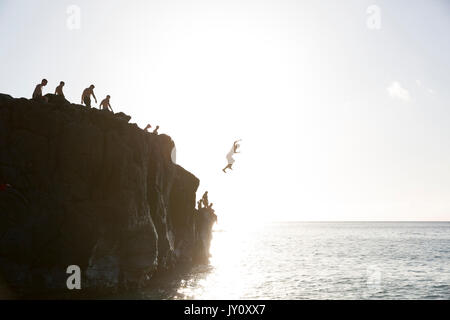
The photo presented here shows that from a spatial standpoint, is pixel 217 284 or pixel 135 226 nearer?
pixel 135 226

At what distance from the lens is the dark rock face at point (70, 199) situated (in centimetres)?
2295

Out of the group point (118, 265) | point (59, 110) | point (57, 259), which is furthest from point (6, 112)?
point (118, 265)

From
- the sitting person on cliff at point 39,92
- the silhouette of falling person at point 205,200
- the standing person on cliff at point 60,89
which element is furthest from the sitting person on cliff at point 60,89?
the silhouette of falling person at point 205,200

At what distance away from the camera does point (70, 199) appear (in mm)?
24234

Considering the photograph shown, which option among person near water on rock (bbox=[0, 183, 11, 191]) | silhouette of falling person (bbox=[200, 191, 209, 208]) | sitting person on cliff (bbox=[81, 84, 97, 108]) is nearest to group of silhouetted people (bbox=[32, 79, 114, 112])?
sitting person on cliff (bbox=[81, 84, 97, 108])

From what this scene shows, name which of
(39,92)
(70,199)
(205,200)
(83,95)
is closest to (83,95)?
(83,95)

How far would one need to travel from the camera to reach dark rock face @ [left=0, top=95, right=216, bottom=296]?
2295 cm

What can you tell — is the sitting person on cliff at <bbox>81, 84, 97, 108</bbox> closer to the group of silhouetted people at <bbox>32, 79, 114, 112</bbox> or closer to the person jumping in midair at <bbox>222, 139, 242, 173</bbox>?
the group of silhouetted people at <bbox>32, 79, 114, 112</bbox>

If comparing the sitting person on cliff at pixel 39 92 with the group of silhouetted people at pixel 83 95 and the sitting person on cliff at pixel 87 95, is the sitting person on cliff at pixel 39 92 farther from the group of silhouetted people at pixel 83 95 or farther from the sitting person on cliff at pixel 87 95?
the sitting person on cliff at pixel 87 95

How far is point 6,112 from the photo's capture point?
24266mm

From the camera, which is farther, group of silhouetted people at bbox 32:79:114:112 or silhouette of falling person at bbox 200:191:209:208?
silhouette of falling person at bbox 200:191:209:208

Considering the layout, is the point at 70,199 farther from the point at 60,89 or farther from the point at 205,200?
the point at 205,200
